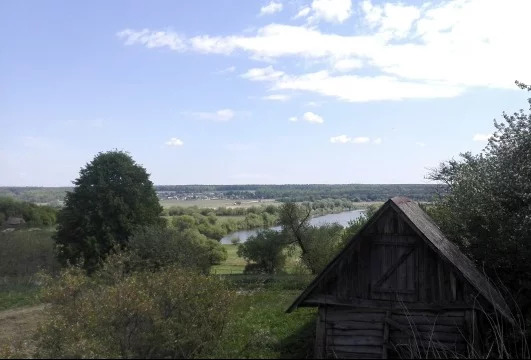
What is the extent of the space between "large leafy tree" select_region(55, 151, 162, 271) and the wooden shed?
82.3 feet

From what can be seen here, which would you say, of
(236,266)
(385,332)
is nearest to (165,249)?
(385,332)

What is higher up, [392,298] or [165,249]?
[392,298]

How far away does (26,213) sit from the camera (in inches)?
2771

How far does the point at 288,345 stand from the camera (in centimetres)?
1560

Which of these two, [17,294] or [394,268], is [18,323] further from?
[394,268]

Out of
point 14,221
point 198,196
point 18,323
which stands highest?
point 198,196

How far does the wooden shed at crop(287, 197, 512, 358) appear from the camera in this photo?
1265 cm

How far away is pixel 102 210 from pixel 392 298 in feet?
94.2

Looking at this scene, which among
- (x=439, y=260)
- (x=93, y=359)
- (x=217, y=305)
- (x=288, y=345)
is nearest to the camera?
(x=93, y=359)

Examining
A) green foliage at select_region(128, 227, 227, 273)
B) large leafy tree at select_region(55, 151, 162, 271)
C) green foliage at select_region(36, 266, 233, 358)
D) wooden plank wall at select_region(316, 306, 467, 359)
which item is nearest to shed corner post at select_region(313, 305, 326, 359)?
wooden plank wall at select_region(316, 306, 467, 359)

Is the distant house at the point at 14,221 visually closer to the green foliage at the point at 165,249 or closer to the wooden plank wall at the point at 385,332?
the green foliage at the point at 165,249

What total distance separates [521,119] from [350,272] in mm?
8259

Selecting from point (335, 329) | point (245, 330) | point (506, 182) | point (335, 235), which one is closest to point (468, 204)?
point (506, 182)

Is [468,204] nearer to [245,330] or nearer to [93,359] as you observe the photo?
[245,330]
